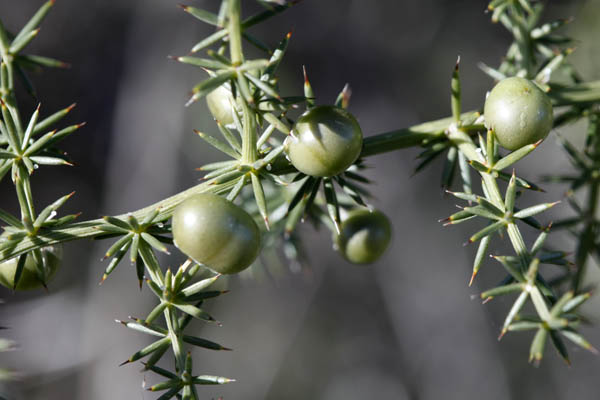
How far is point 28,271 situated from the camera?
1.55 metres

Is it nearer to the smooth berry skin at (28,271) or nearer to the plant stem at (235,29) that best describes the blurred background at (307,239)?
the smooth berry skin at (28,271)

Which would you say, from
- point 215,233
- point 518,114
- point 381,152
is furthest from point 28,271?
point 518,114

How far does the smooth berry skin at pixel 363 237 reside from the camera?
2.03m

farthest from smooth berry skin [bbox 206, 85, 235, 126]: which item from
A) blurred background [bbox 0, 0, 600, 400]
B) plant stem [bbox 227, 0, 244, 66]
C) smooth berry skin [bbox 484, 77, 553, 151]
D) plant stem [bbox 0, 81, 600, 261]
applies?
blurred background [bbox 0, 0, 600, 400]

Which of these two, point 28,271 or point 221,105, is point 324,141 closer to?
point 221,105

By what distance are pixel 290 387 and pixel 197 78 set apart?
10.5 ft

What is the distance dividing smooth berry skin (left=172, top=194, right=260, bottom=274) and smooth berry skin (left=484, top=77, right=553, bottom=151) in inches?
27.3

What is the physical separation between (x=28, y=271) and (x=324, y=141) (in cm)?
89

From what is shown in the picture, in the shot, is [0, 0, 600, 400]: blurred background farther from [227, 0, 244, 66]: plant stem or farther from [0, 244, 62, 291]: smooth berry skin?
[227, 0, 244, 66]: plant stem

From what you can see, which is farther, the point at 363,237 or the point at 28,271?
the point at 363,237

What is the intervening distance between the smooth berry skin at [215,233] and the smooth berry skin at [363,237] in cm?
74

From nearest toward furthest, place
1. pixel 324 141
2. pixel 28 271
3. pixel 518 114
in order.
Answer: pixel 324 141, pixel 518 114, pixel 28 271

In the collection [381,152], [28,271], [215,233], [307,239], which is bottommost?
[215,233]

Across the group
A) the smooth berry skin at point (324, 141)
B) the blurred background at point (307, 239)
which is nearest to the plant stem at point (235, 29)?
the smooth berry skin at point (324, 141)
